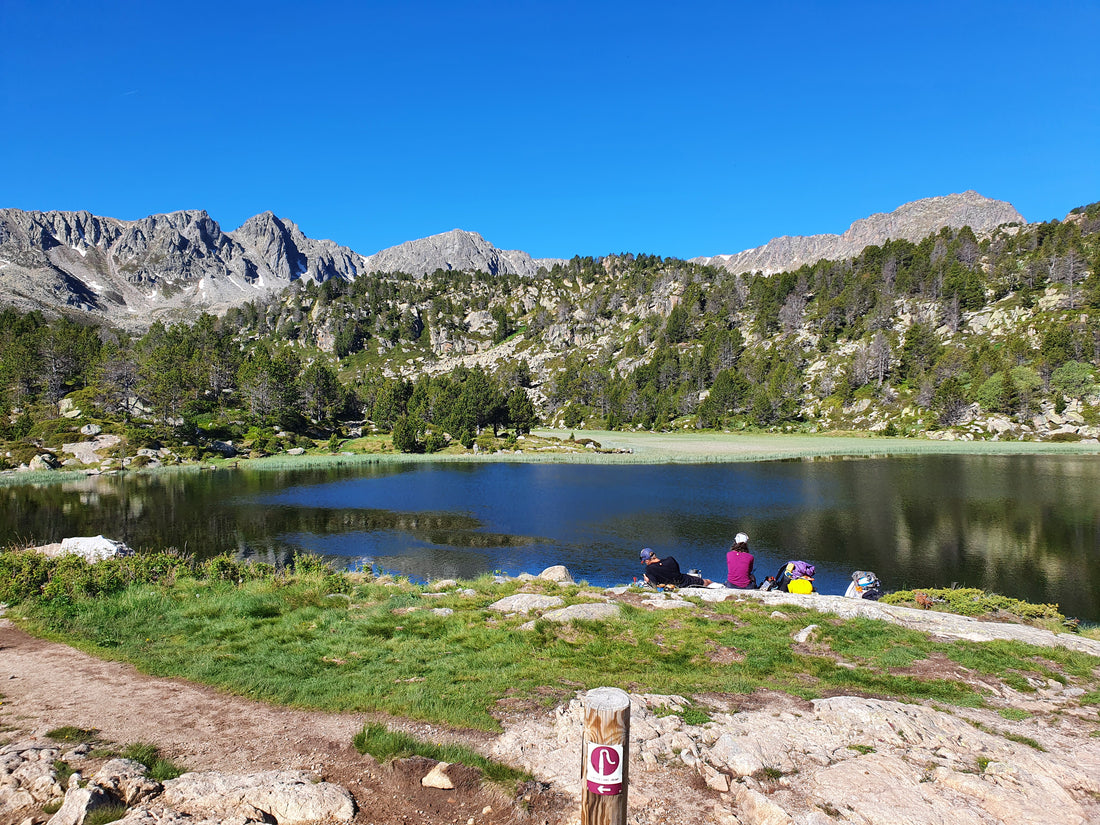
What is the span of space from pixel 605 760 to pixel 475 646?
9331 mm

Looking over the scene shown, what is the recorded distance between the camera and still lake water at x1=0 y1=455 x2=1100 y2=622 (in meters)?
30.5

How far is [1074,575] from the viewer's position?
2762cm

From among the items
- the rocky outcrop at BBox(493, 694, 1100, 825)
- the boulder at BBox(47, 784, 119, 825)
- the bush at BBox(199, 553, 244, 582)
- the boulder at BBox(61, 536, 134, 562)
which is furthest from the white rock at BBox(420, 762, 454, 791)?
the boulder at BBox(61, 536, 134, 562)

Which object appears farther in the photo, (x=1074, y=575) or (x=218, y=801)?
(x=1074, y=575)

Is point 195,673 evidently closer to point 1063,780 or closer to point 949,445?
point 1063,780

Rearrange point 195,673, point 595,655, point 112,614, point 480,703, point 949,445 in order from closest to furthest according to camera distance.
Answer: point 480,703
point 195,673
point 595,655
point 112,614
point 949,445

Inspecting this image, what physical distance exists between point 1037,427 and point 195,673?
13536 centimetres

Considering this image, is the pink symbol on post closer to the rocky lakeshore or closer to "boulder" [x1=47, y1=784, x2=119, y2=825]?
the rocky lakeshore

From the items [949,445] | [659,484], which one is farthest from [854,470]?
[949,445]

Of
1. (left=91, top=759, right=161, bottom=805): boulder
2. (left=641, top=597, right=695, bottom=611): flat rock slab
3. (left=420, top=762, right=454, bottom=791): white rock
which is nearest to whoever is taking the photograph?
(left=91, top=759, right=161, bottom=805): boulder

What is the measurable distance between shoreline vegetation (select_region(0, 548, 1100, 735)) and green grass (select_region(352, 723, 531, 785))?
2.93ft

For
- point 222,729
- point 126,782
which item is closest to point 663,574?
point 222,729

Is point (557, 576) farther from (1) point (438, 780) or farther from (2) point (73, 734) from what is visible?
(2) point (73, 734)

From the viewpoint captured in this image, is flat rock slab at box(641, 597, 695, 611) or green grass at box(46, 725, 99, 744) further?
flat rock slab at box(641, 597, 695, 611)
